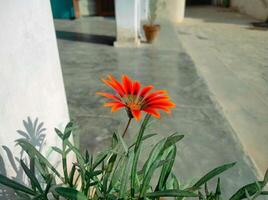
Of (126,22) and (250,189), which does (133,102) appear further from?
(126,22)

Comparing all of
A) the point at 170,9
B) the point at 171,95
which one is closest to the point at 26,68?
the point at 171,95

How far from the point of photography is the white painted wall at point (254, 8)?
8752 millimetres

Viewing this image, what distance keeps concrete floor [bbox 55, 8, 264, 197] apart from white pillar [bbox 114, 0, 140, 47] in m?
0.23

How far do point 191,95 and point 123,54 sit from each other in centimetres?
174

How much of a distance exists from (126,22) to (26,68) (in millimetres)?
3741

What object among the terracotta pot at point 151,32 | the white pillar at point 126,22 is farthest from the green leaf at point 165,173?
the terracotta pot at point 151,32

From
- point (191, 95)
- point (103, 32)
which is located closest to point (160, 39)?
point (103, 32)

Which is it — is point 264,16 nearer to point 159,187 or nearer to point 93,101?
point 93,101

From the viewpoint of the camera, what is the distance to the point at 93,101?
2.57 m

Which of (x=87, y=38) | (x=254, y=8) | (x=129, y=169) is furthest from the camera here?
(x=254, y=8)

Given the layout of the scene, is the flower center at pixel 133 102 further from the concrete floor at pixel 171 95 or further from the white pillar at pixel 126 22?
the white pillar at pixel 126 22

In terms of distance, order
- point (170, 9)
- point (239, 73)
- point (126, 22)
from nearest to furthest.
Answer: point (239, 73), point (126, 22), point (170, 9)

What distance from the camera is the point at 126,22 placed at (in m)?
4.38

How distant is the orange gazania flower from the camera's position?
26.2 inches
